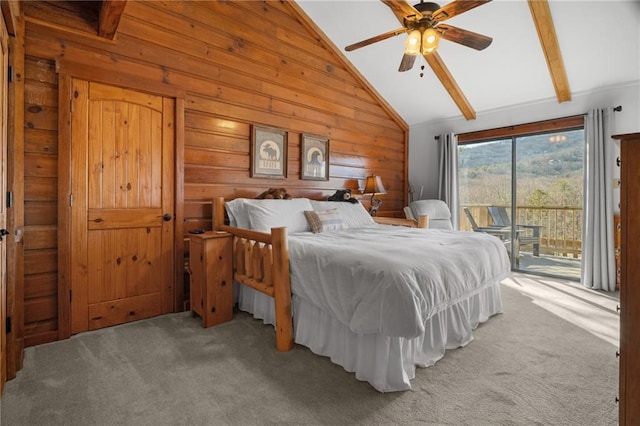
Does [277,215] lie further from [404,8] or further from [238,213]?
[404,8]

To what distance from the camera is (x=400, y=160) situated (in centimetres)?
555

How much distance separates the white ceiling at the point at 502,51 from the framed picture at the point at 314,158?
1346 millimetres

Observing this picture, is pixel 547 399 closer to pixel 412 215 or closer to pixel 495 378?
pixel 495 378

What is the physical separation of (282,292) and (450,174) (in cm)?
384

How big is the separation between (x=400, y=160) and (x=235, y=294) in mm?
3732

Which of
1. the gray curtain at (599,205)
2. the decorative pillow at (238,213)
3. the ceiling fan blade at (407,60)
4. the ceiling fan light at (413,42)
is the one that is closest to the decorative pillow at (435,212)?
the gray curtain at (599,205)

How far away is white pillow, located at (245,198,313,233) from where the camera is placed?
2926 millimetres

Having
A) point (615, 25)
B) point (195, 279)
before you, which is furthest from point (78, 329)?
point (615, 25)

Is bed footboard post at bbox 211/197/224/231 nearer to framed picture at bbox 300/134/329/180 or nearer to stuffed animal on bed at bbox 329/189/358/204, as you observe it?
framed picture at bbox 300/134/329/180

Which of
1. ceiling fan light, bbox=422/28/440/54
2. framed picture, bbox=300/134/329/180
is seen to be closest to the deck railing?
framed picture, bbox=300/134/329/180

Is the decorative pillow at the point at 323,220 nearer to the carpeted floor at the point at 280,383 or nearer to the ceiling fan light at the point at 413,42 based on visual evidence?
the carpeted floor at the point at 280,383

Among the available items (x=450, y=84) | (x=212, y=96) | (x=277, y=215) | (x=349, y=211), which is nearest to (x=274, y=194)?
(x=277, y=215)

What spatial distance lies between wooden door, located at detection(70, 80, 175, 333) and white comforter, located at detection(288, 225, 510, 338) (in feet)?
4.46

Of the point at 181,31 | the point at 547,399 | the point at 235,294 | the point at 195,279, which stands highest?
the point at 181,31
